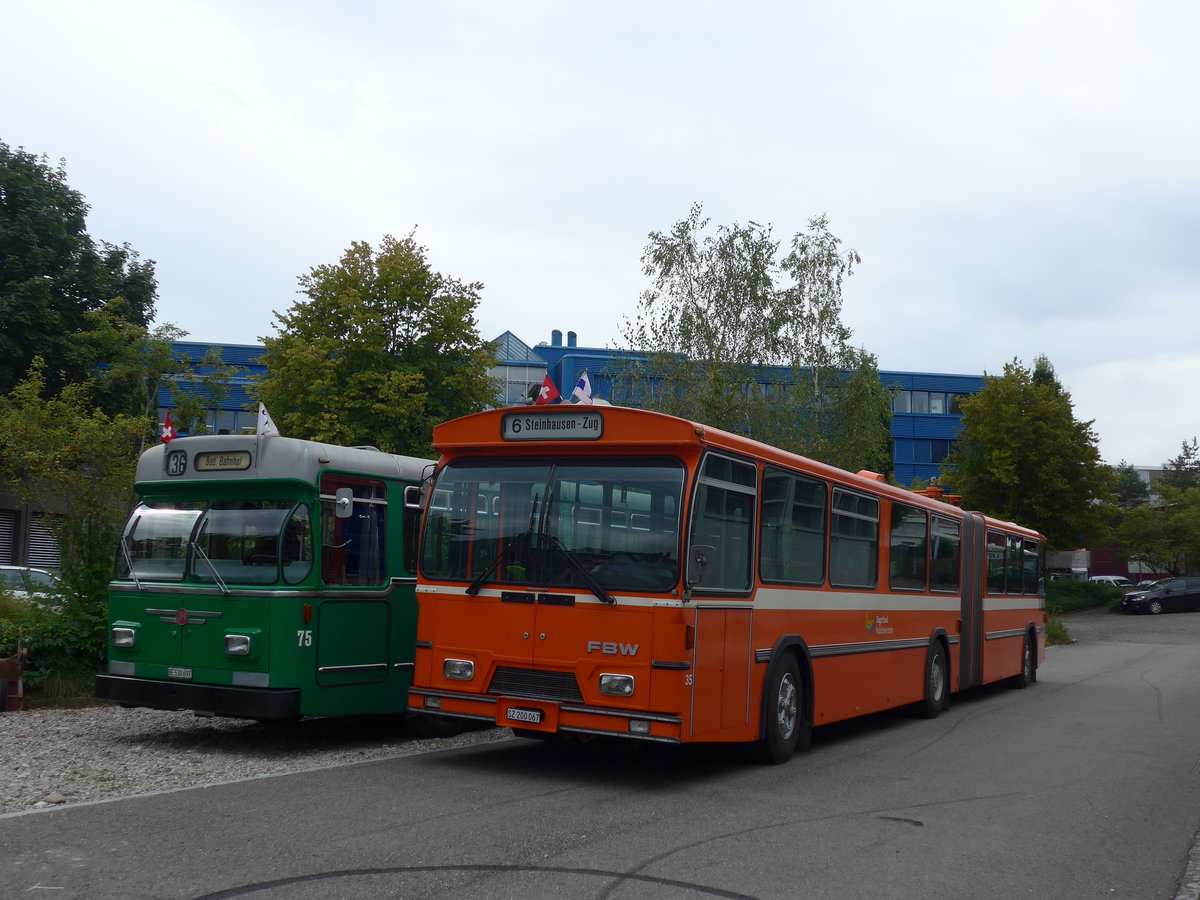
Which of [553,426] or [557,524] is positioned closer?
[557,524]

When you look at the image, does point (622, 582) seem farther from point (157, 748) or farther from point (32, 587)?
point (32, 587)

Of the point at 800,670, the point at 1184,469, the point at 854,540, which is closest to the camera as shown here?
the point at 800,670

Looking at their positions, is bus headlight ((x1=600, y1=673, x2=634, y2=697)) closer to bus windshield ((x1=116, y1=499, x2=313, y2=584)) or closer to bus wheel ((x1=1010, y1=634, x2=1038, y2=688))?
bus windshield ((x1=116, y1=499, x2=313, y2=584))

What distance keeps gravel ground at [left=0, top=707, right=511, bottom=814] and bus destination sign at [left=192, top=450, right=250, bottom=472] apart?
2437 mm

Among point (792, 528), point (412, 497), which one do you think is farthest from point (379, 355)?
point (792, 528)

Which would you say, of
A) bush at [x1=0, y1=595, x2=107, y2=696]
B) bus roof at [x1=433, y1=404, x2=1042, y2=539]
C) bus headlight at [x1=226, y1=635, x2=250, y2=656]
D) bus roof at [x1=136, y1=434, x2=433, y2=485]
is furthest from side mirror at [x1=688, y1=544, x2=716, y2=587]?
bush at [x1=0, y1=595, x2=107, y2=696]

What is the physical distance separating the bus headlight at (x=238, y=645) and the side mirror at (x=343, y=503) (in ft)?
4.19

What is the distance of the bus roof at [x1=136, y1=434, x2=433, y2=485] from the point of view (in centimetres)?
1000

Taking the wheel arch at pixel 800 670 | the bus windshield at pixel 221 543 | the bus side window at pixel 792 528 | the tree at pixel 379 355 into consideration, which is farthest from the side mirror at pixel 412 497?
the tree at pixel 379 355

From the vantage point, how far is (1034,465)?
42.9 meters

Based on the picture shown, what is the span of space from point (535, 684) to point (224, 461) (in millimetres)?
3492

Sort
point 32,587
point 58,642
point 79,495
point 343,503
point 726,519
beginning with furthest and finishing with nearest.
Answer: point 79,495
point 32,587
point 58,642
point 343,503
point 726,519

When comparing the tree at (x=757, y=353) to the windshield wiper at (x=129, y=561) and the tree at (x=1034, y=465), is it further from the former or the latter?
the windshield wiper at (x=129, y=561)

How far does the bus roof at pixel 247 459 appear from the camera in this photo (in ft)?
32.8
